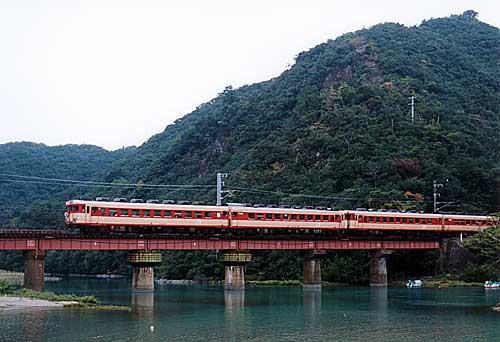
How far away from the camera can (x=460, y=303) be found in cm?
4906

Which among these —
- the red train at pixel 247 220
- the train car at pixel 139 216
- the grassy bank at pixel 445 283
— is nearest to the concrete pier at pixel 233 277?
the red train at pixel 247 220

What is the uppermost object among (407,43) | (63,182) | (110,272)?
(407,43)

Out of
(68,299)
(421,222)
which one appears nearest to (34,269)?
(68,299)

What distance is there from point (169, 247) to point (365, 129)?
5517cm

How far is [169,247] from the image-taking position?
185 ft

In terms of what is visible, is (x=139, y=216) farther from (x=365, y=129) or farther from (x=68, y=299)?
(x=365, y=129)

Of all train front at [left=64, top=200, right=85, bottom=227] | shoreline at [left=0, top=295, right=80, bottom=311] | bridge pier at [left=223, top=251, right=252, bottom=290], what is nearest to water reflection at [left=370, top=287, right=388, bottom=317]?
bridge pier at [left=223, top=251, right=252, bottom=290]

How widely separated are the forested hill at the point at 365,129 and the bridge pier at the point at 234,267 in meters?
25.2

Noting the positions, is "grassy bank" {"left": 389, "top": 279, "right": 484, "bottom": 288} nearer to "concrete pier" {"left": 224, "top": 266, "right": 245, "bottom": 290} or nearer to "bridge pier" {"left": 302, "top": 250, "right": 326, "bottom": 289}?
"bridge pier" {"left": 302, "top": 250, "right": 326, "bottom": 289}

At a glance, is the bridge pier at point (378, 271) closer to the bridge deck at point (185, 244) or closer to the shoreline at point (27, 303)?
the bridge deck at point (185, 244)

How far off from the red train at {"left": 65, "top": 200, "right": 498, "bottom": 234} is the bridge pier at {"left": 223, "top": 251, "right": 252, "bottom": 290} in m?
1.92

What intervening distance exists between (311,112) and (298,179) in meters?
23.5

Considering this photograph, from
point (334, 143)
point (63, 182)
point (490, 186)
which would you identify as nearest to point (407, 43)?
point (334, 143)

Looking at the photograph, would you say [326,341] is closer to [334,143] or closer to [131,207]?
[131,207]
